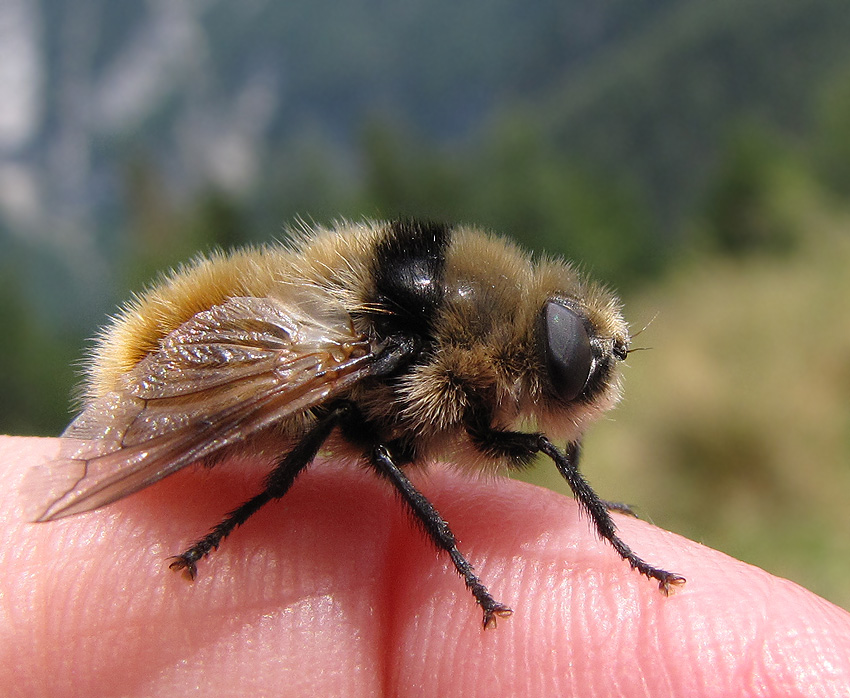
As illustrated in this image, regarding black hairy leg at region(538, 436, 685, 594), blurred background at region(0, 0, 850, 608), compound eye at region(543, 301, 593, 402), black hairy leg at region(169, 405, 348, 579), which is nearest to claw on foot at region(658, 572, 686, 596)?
black hairy leg at region(538, 436, 685, 594)

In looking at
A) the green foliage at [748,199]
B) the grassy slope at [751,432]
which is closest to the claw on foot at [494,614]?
the grassy slope at [751,432]

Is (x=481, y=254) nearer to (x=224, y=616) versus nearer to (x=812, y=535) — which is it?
(x=224, y=616)

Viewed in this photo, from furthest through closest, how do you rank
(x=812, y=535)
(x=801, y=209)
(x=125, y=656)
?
(x=801, y=209) < (x=812, y=535) < (x=125, y=656)

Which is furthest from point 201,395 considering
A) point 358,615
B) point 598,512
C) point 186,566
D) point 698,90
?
point 698,90

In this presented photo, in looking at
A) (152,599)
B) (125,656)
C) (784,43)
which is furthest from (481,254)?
(784,43)

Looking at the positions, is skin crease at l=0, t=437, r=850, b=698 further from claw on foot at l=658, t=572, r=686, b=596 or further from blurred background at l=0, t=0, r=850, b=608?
blurred background at l=0, t=0, r=850, b=608

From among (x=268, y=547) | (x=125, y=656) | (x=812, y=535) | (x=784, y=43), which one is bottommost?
(x=125, y=656)

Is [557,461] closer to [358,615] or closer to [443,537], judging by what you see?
[443,537]
